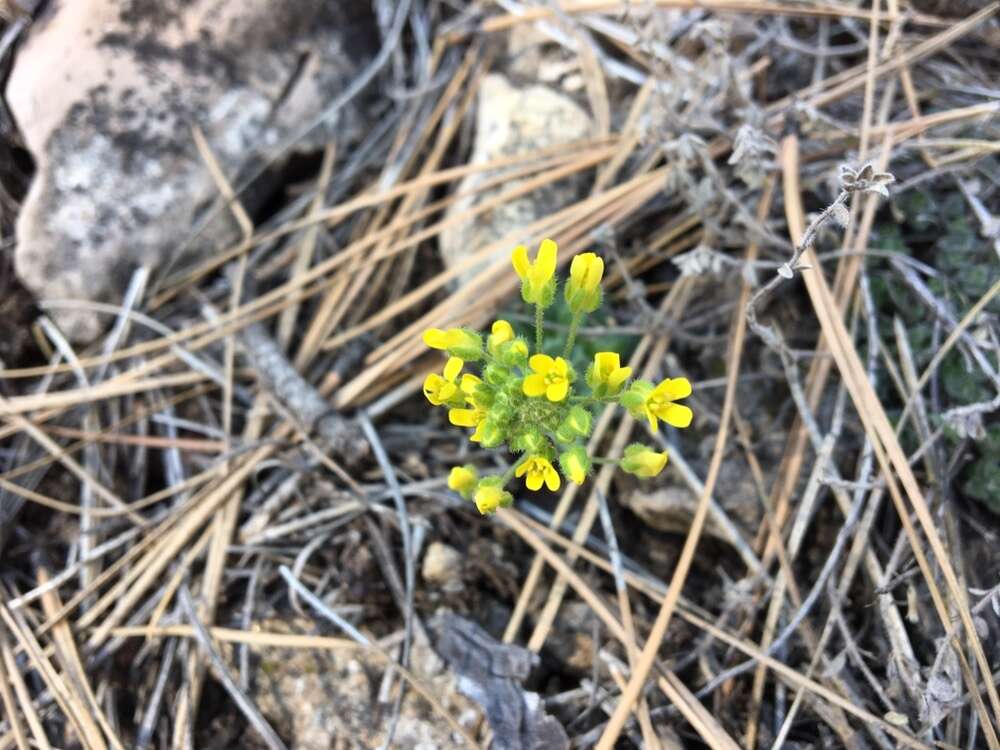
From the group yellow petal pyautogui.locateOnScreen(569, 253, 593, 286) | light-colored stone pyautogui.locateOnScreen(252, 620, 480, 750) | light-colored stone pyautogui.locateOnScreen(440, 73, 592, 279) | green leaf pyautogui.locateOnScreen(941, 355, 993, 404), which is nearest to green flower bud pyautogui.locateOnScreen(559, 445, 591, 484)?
yellow petal pyautogui.locateOnScreen(569, 253, 593, 286)

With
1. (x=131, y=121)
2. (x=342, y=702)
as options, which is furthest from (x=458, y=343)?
(x=131, y=121)

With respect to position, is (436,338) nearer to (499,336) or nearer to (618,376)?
(499,336)

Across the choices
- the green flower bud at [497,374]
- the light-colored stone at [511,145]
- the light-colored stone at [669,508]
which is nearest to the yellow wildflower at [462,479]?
the green flower bud at [497,374]

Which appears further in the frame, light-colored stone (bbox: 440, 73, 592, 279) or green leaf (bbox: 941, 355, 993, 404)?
light-colored stone (bbox: 440, 73, 592, 279)

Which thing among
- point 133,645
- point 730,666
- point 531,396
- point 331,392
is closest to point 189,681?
point 133,645

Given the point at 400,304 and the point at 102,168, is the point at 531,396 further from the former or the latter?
the point at 102,168

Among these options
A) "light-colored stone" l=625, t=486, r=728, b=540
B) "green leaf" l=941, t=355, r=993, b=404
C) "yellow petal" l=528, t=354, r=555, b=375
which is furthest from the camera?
"light-colored stone" l=625, t=486, r=728, b=540

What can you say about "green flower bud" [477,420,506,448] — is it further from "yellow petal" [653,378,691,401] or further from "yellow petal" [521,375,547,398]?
"yellow petal" [653,378,691,401]

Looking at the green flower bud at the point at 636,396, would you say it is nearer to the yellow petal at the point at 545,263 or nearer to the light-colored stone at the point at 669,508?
the yellow petal at the point at 545,263
